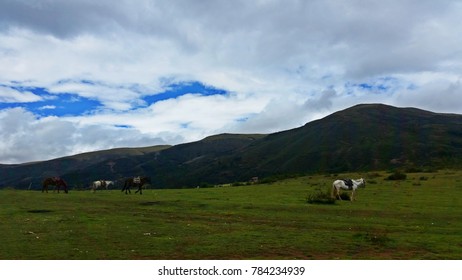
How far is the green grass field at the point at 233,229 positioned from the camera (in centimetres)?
1493

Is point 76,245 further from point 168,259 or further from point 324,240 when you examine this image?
point 324,240

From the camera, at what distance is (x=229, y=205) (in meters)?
31.0

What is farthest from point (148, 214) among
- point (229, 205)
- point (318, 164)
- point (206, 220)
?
point (318, 164)

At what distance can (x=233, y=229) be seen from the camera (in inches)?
799

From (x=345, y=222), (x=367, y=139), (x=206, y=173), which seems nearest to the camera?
(x=345, y=222)

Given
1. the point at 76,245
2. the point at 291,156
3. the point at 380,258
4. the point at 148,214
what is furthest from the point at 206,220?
the point at 291,156

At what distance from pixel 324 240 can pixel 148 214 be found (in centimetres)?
1216

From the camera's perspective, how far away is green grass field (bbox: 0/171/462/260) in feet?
49.0

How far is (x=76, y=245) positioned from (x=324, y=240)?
8765 millimetres

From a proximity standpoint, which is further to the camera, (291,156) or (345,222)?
(291,156)

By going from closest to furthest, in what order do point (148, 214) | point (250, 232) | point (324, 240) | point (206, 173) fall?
point (324, 240) < point (250, 232) < point (148, 214) < point (206, 173)

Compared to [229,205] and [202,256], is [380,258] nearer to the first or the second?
[202,256]

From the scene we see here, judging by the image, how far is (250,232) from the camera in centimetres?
1928

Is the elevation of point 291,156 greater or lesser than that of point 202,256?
greater
